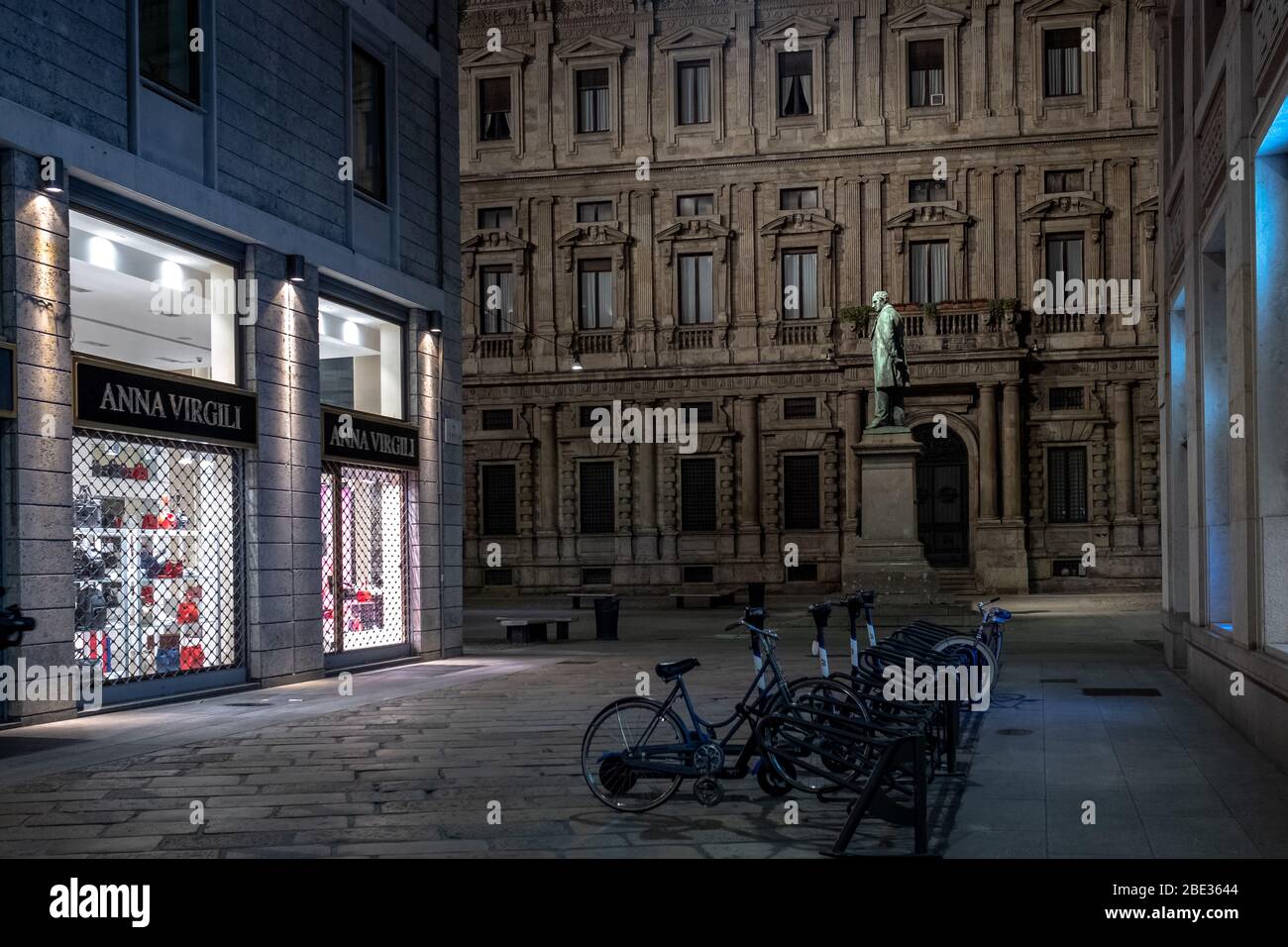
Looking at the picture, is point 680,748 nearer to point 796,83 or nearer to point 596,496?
point 596,496

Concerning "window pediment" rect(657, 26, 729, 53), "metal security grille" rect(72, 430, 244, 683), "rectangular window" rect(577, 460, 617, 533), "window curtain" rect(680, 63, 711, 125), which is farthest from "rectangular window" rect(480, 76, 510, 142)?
"metal security grille" rect(72, 430, 244, 683)

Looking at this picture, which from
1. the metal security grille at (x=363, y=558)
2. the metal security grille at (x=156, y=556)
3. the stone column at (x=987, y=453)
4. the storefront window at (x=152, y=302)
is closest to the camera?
the metal security grille at (x=156, y=556)

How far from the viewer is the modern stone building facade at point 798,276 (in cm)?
4081

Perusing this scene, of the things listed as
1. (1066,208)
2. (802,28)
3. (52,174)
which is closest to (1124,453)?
(1066,208)

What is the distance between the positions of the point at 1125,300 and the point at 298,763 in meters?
35.5

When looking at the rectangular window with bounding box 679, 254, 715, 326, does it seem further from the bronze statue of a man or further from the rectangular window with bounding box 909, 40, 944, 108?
the bronze statue of a man

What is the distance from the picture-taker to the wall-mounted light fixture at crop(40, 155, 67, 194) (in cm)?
1311

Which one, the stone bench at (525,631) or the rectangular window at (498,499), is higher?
the rectangular window at (498,499)

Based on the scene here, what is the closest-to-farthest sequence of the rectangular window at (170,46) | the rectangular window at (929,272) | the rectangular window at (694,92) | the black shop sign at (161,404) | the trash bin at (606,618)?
the black shop sign at (161,404)
the rectangular window at (170,46)
the trash bin at (606,618)
the rectangular window at (929,272)
the rectangular window at (694,92)

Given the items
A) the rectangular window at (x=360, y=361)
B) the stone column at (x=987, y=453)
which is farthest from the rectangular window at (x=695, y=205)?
the rectangular window at (x=360, y=361)

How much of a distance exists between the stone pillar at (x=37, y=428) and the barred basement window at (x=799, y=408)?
102 feet

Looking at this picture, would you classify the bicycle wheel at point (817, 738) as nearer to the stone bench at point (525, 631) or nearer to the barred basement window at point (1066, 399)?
the stone bench at point (525, 631)

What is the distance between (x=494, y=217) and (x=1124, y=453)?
2098 cm

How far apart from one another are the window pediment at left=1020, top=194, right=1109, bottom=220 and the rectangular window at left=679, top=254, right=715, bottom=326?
9776 millimetres
